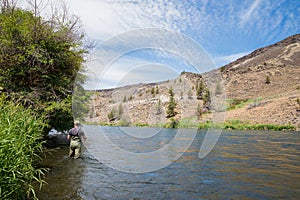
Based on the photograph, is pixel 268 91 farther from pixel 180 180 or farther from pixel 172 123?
pixel 180 180

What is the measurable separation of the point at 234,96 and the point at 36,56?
72352 millimetres

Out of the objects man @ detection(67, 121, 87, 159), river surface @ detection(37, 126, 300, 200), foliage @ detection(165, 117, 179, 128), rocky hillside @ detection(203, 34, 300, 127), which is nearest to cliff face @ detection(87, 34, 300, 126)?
rocky hillside @ detection(203, 34, 300, 127)

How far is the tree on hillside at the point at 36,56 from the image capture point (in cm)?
1134

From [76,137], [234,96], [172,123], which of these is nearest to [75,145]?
[76,137]

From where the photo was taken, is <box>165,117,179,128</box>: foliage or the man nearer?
the man

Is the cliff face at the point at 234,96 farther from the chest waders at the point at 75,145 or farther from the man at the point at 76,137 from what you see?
the chest waders at the point at 75,145

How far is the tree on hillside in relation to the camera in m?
11.3

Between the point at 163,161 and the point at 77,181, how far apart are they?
16.9 ft

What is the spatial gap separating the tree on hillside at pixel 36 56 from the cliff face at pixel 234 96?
101 inches

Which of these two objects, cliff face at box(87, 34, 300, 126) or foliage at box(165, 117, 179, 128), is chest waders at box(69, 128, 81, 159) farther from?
foliage at box(165, 117, 179, 128)

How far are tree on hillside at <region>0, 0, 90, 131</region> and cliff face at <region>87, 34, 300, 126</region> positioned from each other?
2568 millimetres

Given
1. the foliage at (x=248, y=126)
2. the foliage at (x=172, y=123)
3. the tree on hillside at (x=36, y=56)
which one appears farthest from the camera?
the foliage at (x=172, y=123)

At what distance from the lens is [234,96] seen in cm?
7681

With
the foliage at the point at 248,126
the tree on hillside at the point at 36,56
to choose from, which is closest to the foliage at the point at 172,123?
the foliage at the point at 248,126
